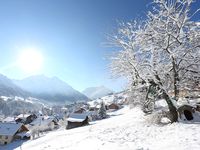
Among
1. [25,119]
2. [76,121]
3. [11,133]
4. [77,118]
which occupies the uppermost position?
[25,119]

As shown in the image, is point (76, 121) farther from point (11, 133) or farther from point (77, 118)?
point (11, 133)

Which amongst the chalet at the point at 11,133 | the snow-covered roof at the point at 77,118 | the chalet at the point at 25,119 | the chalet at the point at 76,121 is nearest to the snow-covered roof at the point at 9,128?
the chalet at the point at 11,133

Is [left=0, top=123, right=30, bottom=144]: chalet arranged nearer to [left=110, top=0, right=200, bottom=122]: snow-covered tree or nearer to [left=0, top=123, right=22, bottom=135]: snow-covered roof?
[left=0, top=123, right=22, bottom=135]: snow-covered roof

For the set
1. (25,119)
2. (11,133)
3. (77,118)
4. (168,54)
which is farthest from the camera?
(25,119)

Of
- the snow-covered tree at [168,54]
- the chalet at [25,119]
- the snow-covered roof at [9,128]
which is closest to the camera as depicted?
the snow-covered tree at [168,54]

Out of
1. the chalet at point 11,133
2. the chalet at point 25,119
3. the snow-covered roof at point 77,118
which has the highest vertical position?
the chalet at point 25,119

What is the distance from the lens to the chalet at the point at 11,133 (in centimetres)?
7475

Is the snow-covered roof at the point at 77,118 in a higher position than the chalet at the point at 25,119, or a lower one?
lower

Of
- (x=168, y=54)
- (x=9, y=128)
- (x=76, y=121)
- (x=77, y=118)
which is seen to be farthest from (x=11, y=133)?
(x=168, y=54)

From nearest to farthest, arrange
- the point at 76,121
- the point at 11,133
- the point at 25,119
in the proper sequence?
the point at 76,121, the point at 11,133, the point at 25,119

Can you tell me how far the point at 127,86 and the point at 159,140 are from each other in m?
12.4

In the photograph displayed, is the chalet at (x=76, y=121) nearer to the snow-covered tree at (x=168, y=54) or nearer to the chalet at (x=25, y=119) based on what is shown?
the snow-covered tree at (x=168, y=54)

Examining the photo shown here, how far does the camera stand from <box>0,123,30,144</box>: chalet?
7475cm

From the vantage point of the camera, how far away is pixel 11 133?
7556cm
